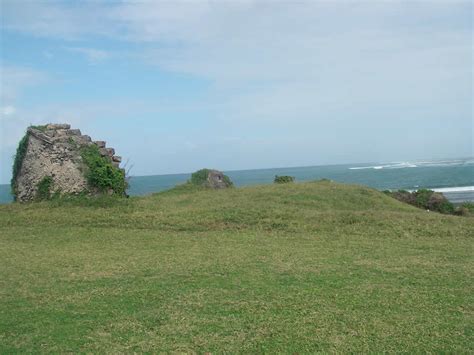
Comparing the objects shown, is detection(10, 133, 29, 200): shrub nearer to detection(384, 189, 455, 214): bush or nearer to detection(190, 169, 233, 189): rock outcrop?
detection(190, 169, 233, 189): rock outcrop

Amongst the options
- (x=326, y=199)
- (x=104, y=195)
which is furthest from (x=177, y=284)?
(x=326, y=199)

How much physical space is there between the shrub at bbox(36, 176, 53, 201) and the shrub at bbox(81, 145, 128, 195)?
1.61 meters

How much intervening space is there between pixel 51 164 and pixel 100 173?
211 cm

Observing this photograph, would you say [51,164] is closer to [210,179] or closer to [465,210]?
[210,179]

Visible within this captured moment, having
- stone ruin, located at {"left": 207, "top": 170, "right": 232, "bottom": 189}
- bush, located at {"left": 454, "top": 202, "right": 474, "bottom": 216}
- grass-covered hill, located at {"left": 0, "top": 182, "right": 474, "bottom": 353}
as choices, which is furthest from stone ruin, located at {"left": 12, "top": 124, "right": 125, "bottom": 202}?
bush, located at {"left": 454, "top": 202, "right": 474, "bottom": 216}

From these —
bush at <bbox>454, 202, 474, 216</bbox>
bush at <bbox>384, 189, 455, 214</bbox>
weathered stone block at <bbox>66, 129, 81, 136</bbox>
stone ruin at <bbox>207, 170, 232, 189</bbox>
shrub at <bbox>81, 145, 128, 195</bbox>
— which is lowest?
bush at <bbox>454, 202, 474, 216</bbox>

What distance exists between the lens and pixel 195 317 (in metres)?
7.75

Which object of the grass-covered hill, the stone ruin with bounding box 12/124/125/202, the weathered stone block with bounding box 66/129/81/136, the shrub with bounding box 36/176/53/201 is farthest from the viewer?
the weathered stone block with bounding box 66/129/81/136

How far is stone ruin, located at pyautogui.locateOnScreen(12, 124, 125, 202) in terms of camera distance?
67.7 feet

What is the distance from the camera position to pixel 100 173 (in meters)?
21.3

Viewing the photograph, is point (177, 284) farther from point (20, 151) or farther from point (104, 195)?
point (20, 151)

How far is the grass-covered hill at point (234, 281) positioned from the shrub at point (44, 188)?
2407 mm

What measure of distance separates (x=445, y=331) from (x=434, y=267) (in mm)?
Answer: 3901

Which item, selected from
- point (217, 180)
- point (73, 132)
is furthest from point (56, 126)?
point (217, 180)
